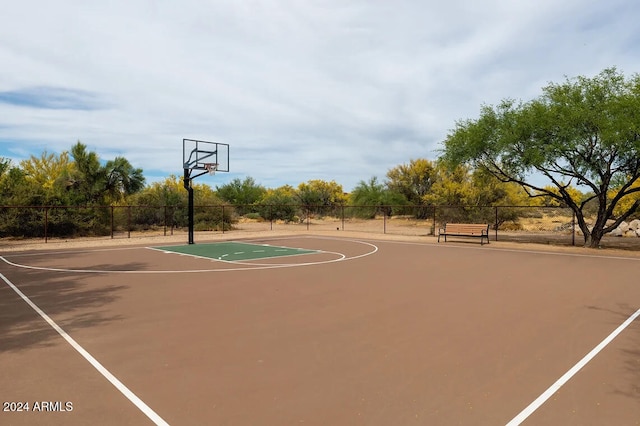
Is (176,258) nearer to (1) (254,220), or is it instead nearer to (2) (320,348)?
(2) (320,348)

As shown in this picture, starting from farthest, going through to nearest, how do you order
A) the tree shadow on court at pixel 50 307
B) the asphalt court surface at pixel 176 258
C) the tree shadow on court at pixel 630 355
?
the asphalt court surface at pixel 176 258 → the tree shadow on court at pixel 50 307 → the tree shadow on court at pixel 630 355

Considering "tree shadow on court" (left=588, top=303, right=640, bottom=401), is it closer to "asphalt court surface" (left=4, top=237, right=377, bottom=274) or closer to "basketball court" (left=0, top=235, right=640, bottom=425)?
"basketball court" (left=0, top=235, right=640, bottom=425)

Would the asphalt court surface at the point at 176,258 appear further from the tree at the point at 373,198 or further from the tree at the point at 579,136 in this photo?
the tree at the point at 373,198

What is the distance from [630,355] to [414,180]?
4509 centimetres

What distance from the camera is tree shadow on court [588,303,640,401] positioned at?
4.55 m

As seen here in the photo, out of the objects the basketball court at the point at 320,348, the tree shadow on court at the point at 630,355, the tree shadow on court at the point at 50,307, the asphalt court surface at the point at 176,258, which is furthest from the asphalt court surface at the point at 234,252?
the tree shadow on court at the point at 630,355

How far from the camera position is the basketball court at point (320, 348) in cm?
413

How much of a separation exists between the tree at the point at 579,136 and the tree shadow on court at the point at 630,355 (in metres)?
11.6

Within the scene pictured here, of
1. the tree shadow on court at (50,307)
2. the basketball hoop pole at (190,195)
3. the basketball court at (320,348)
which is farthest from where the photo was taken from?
the basketball hoop pole at (190,195)

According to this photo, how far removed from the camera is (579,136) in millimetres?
18766

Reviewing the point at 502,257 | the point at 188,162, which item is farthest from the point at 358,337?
the point at 188,162

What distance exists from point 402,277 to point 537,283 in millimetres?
3222

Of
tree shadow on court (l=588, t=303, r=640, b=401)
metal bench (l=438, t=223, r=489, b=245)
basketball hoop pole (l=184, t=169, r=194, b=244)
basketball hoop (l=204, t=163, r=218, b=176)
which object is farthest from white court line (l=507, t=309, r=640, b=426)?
basketball hoop (l=204, t=163, r=218, b=176)

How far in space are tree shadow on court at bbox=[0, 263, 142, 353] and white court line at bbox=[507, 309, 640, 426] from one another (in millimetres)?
5764
